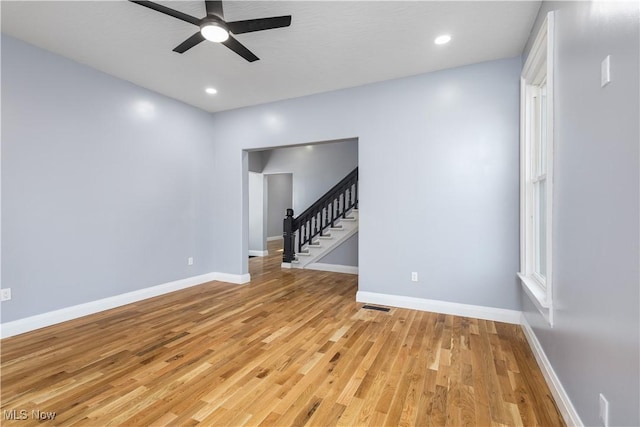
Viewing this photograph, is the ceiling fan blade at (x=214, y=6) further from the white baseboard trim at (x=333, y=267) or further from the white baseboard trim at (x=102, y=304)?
the white baseboard trim at (x=333, y=267)

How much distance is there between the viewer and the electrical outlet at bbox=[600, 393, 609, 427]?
49.5 inches

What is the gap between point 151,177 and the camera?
4.18 metres

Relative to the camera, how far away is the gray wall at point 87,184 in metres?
2.88

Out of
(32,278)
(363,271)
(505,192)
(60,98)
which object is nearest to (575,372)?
(505,192)

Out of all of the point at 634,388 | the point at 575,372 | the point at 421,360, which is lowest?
the point at 421,360

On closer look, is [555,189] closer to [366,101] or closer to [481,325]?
[481,325]

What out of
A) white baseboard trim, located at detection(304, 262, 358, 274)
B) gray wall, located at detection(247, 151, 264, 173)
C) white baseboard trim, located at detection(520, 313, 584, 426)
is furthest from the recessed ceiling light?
gray wall, located at detection(247, 151, 264, 173)

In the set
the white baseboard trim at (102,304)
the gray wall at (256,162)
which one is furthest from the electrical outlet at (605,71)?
the gray wall at (256,162)

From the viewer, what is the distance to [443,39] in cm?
285

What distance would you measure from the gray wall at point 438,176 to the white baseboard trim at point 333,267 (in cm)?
210

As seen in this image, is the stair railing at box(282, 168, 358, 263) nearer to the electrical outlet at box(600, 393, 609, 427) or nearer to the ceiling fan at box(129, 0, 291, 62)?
the ceiling fan at box(129, 0, 291, 62)

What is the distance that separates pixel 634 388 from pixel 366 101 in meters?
3.64

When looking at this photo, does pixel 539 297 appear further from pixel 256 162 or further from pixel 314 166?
pixel 256 162

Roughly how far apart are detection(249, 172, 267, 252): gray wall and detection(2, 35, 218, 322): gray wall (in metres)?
3.21
